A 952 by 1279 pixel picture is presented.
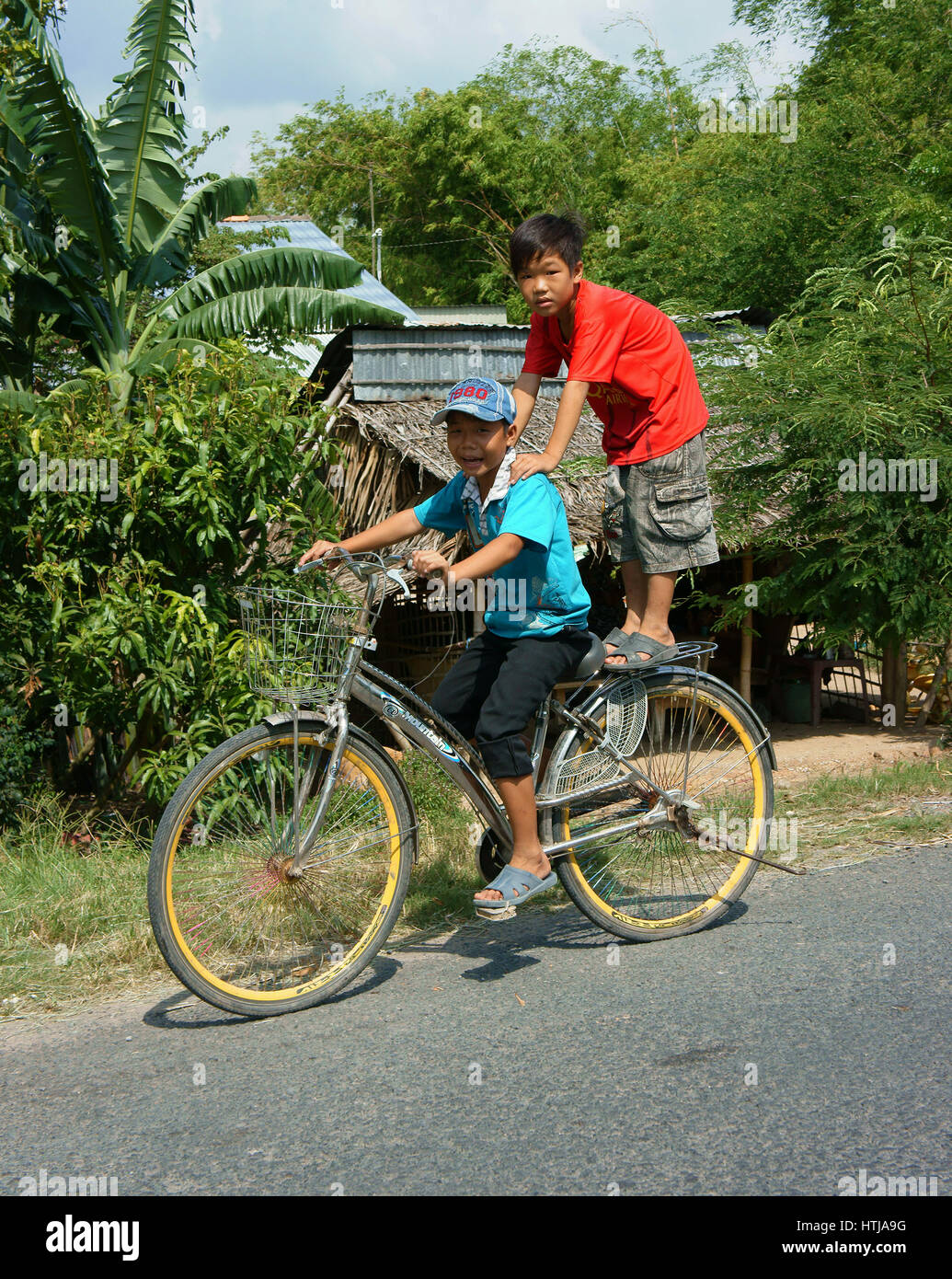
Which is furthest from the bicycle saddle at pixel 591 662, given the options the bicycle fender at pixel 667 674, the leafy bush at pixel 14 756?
the leafy bush at pixel 14 756

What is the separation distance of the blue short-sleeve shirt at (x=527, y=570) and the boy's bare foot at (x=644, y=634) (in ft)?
0.59

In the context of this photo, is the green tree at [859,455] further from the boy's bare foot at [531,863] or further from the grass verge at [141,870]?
the boy's bare foot at [531,863]

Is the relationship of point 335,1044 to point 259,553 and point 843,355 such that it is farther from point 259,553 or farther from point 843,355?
point 843,355

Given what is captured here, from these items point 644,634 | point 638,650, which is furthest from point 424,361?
point 638,650

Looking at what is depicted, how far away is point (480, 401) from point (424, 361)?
9.03 metres

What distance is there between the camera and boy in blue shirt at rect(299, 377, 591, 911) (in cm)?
375

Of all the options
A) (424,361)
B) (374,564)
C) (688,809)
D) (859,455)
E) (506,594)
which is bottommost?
(688,809)

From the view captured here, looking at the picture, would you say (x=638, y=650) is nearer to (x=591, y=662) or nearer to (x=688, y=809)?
(x=591, y=662)

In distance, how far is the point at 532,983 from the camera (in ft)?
12.4

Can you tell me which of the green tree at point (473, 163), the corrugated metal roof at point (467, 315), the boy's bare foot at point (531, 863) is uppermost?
the green tree at point (473, 163)

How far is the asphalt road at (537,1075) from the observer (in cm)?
262

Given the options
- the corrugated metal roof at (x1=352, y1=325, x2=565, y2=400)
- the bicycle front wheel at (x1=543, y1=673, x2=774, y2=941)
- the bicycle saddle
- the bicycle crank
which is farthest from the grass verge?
the corrugated metal roof at (x1=352, y1=325, x2=565, y2=400)

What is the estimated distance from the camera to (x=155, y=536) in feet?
21.1
